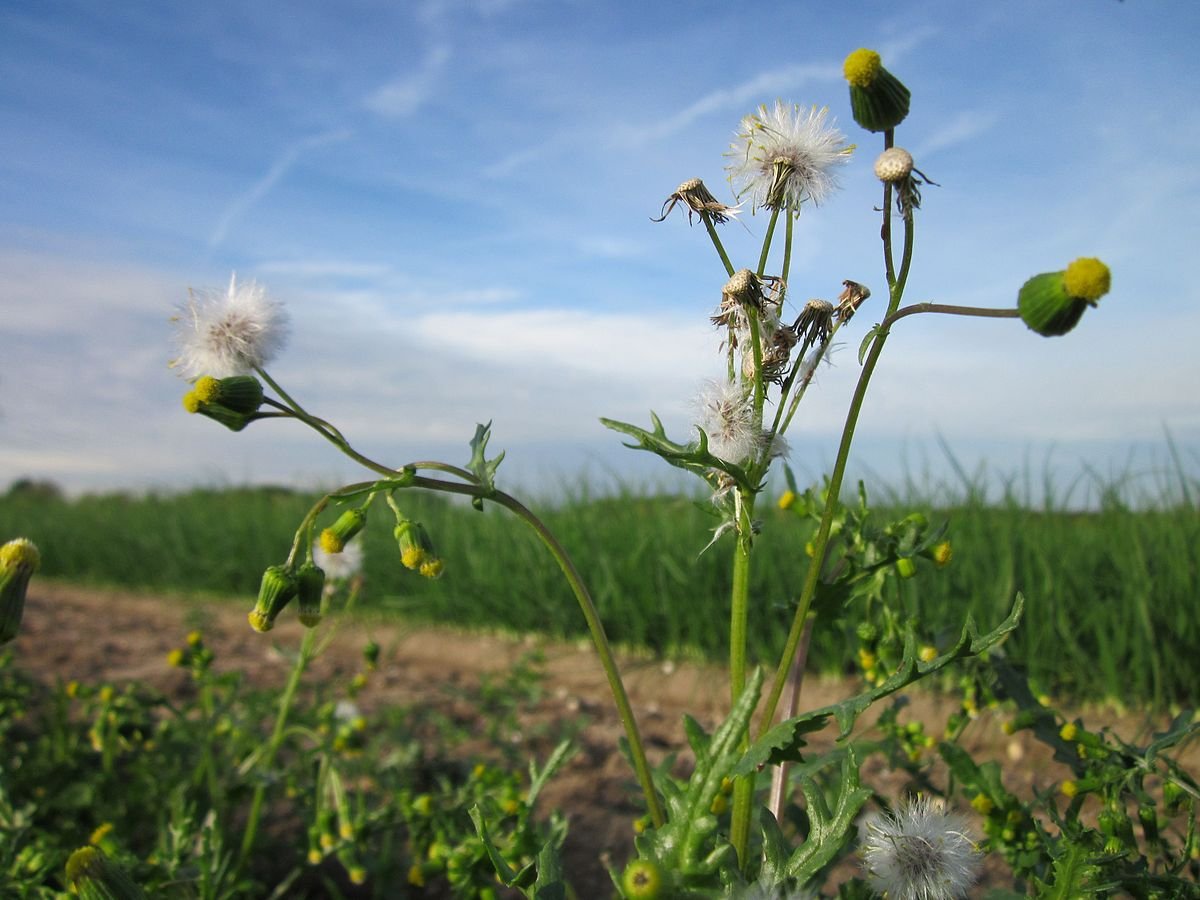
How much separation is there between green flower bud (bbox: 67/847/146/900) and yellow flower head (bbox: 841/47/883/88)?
49.5 inches

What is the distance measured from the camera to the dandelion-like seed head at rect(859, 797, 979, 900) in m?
1.05

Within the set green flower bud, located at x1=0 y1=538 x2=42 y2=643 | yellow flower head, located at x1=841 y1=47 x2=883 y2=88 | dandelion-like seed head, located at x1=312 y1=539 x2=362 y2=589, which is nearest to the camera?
yellow flower head, located at x1=841 y1=47 x2=883 y2=88

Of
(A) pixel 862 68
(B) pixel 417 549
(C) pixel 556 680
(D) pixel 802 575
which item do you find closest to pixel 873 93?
(A) pixel 862 68

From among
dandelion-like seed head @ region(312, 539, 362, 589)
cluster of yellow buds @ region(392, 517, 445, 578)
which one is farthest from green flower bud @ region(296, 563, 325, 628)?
dandelion-like seed head @ region(312, 539, 362, 589)

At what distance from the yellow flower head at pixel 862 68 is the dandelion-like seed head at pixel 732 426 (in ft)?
1.21

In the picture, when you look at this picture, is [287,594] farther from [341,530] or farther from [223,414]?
[223,414]

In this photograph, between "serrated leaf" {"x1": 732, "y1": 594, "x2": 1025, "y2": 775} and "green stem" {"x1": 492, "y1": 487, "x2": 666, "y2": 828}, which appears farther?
"green stem" {"x1": 492, "y1": 487, "x2": 666, "y2": 828}

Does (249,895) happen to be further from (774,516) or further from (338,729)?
(774,516)

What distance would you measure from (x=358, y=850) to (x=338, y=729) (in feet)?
1.28

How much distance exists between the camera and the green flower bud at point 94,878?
1085 millimetres

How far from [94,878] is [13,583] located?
1.55ft

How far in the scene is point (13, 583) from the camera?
1.34 meters

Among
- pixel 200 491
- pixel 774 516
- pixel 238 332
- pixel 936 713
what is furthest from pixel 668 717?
Answer: pixel 200 491

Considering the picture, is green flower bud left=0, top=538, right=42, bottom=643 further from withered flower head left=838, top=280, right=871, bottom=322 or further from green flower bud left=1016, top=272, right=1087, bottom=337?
green flower bud left=1016, top=272, right=1087, bottom=337
